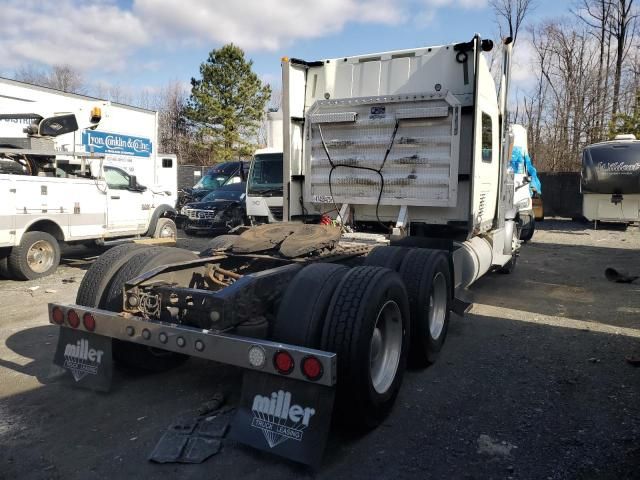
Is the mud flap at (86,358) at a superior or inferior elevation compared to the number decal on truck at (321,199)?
inferior

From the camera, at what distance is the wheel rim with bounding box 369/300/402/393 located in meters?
3.85

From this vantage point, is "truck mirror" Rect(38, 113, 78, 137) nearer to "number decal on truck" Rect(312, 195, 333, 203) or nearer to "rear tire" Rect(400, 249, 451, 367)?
"number decal on truck" Rect(312, 195, 333, 203)

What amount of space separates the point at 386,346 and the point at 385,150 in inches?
123

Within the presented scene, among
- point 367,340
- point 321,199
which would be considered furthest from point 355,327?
point 321,199

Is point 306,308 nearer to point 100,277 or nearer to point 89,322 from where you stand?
point 89,322

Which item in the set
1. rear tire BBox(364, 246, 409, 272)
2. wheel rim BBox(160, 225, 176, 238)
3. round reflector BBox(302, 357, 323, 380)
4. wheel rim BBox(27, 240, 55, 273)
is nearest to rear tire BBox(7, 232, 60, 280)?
wheel rim BBox(27, 240, 55, 273)

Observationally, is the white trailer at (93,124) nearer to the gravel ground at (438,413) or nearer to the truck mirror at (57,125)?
the truck mirror at (57,125)

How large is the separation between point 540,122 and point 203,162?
1005 inches

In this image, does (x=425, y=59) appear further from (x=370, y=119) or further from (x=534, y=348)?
(x=534, y=348)

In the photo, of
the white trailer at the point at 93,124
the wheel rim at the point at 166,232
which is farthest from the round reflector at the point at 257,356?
the wheel rim at the point at 166,232

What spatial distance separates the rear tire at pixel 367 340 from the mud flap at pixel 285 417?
282 millimetres

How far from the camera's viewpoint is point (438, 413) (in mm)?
3939

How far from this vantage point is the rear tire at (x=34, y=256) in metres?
8.80

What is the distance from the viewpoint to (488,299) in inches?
309
